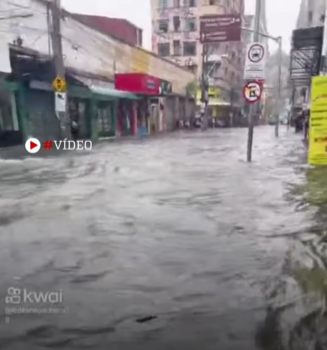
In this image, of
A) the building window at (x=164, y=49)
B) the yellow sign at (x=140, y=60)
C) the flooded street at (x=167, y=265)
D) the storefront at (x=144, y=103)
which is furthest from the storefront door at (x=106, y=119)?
the flooded street at (x=167, y=265)

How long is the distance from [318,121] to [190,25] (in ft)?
71.6

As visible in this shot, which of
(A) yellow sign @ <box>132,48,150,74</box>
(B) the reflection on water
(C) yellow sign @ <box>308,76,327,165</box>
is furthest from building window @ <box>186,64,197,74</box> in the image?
(B) the reflection on water

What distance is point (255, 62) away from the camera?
12.1 m

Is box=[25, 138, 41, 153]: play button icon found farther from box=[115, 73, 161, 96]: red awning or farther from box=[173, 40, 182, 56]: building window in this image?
box=[173, 40, 182, 56]: building window

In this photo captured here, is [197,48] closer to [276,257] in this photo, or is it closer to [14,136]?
[14,136]

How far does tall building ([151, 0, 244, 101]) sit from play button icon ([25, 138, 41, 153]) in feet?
27.4

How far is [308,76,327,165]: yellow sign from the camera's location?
7094 mm

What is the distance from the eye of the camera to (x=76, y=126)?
23.1m

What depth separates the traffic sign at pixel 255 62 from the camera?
39.3ft

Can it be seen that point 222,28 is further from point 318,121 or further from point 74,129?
point 318,121

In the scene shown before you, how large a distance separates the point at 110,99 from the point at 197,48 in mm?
14986

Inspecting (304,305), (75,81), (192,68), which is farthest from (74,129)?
(192,68)

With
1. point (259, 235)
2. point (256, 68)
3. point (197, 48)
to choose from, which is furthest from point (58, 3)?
point (197, 48)

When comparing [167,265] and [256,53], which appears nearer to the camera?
[167,265]
